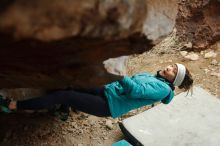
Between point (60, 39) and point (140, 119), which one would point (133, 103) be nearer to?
point (140, 119)

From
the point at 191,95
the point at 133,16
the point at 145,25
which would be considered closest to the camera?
the point at 133,16

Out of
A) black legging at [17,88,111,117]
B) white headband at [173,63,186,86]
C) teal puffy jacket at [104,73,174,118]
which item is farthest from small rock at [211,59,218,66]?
black legging at [17,88,111,117]

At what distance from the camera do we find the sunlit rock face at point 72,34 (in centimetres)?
147

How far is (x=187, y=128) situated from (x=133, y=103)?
67cm

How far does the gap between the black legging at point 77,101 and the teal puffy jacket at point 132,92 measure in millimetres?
64

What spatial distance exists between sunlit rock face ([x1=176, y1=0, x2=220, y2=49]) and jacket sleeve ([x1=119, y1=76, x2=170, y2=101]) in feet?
5.18

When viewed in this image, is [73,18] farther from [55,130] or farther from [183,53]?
[183,53]

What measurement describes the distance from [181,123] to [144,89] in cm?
70

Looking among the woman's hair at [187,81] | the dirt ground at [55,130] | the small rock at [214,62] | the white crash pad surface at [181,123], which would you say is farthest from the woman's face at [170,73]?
the small rock at [214,62]

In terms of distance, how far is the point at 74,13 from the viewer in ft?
4.94

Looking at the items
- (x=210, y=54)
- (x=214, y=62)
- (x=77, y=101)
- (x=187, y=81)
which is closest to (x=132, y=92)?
(x=77, y=101)

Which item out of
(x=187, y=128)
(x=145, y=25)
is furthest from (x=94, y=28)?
(x=187, y=128)

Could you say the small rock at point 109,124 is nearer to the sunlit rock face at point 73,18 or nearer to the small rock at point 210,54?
the small rock at point 210,54

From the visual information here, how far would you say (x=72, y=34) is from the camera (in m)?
1.55
